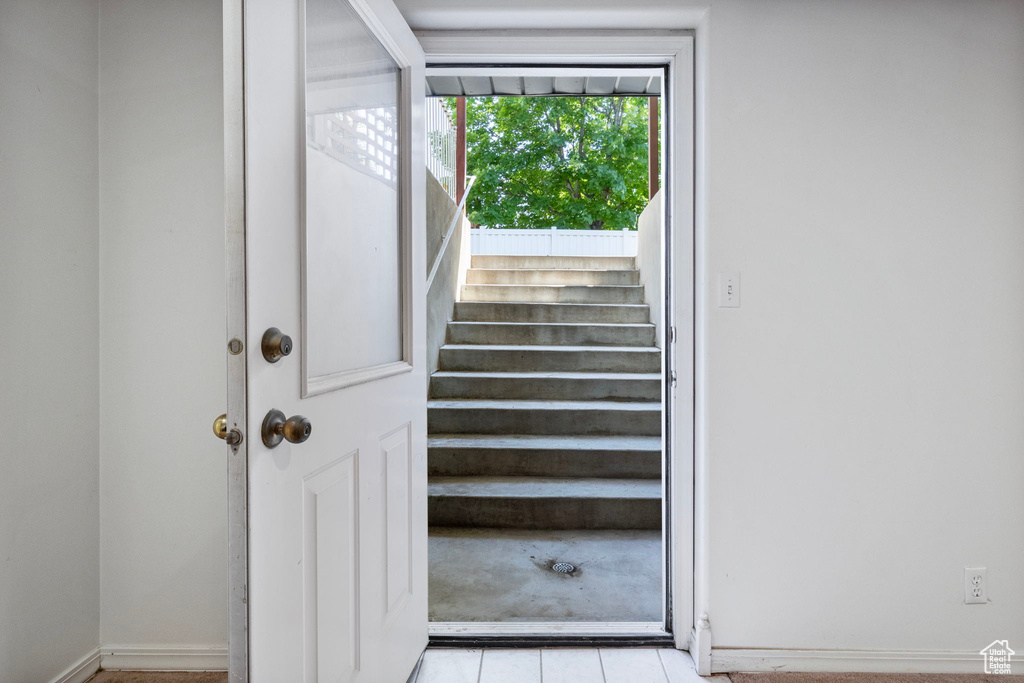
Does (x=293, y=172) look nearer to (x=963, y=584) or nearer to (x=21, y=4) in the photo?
(x=21, y=4)

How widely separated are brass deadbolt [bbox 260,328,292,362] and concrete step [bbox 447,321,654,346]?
10.5 ft

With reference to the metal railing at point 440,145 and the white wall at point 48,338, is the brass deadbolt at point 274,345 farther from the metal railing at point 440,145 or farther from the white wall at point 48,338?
the metal railing at point 440,145

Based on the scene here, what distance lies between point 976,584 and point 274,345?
2.06m

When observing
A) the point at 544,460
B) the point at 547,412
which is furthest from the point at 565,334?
the point at 544,460

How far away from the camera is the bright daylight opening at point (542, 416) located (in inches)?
86.7

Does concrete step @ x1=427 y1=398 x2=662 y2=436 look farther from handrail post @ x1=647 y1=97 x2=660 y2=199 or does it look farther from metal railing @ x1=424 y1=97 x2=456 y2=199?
handrail post @ x1=647 y1=97 x2=660 y2=199

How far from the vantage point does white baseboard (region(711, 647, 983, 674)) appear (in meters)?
1.67

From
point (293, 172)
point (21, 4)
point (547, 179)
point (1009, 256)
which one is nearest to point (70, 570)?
point (293, 172)

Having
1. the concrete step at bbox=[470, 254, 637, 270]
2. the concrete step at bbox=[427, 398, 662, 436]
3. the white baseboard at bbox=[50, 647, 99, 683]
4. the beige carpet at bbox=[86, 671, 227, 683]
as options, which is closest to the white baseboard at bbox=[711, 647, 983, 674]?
the beige carpet at bbox=[86, 671, 227, 683]

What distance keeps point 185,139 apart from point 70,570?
1.27 meters

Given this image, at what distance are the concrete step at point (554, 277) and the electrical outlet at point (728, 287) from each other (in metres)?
3.36

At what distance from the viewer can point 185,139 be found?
1647 mm

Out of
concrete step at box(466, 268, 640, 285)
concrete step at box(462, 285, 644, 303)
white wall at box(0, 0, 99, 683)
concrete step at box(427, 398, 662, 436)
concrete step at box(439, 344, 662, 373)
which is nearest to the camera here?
white wall at box(0, 0, 99, 683)

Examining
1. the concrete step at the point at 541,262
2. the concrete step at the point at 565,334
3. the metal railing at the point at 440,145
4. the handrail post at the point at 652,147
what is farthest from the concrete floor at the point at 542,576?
the handrail post at the point at 652,147
